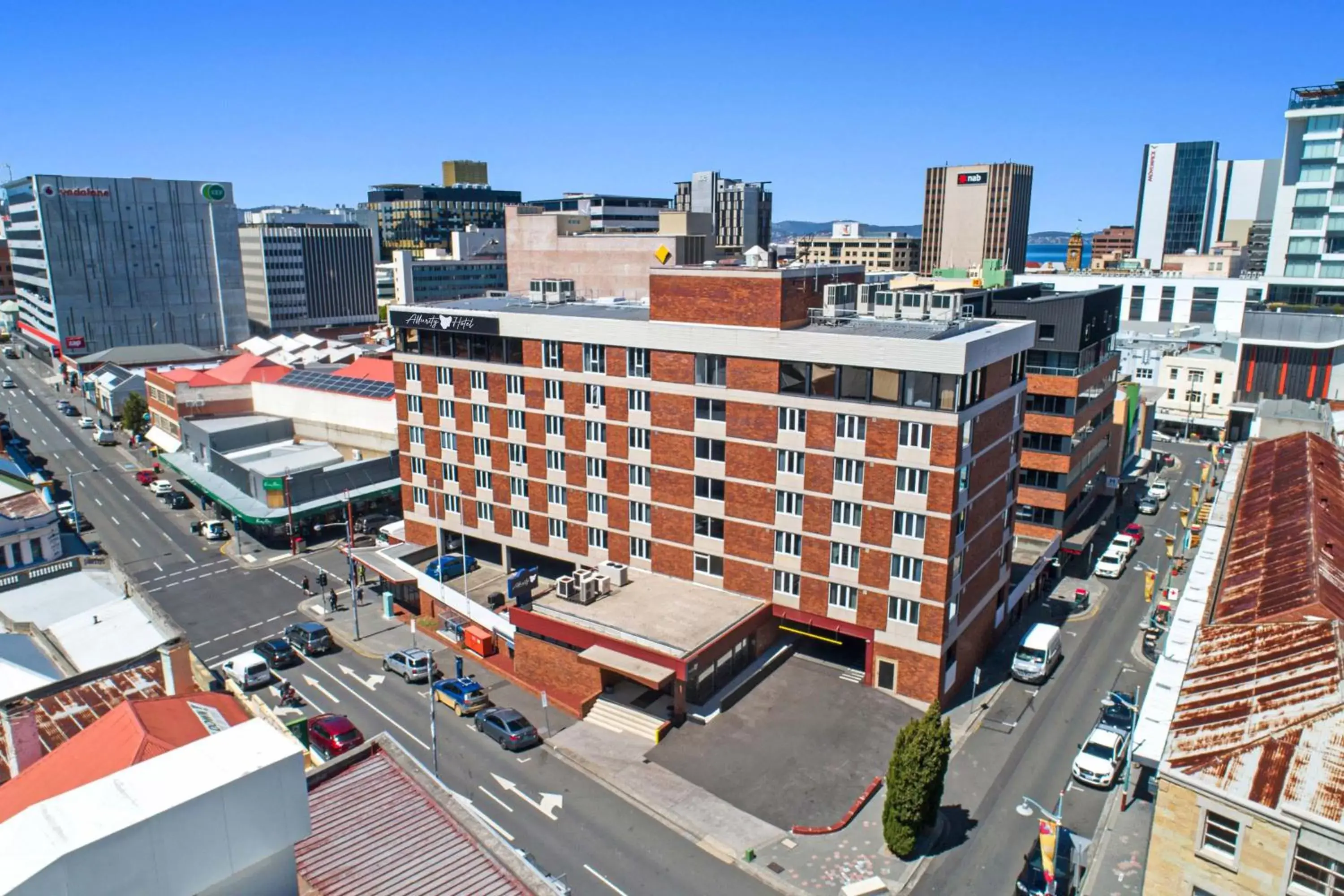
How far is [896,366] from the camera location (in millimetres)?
44719

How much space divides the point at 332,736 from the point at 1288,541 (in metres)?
48.9

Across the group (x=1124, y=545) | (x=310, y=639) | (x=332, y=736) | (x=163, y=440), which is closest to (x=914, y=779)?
(x=332, y=736)

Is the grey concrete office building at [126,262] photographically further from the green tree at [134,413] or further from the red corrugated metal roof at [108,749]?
the red corrugated metal roof at [108,749]

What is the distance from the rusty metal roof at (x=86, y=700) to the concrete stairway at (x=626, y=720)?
68.2ft

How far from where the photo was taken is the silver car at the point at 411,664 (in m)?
52.2

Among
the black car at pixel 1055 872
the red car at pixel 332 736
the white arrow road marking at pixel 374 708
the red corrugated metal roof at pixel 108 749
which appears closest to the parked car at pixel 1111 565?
the black car at pixel 1055 872

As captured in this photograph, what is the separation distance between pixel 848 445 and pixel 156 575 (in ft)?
187

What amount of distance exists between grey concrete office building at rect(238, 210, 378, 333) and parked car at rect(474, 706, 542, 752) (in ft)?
542

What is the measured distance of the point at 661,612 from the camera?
1978 inches

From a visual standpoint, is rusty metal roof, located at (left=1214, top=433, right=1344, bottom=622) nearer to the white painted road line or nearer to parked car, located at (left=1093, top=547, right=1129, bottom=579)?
parked car, located at (left=1093, top=547, right=1129, bottom=579)

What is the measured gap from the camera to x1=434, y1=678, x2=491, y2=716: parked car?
48.4 metres

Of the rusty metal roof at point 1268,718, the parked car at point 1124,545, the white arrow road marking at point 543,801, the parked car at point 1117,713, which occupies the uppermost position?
the rusty metal roof at point 1268,718

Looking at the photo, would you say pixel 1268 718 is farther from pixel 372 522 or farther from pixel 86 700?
pixel 372 522

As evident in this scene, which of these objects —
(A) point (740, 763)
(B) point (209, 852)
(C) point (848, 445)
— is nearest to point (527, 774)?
(A) point (740, 763)
